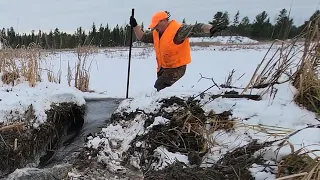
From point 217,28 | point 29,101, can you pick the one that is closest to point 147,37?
point 217,28

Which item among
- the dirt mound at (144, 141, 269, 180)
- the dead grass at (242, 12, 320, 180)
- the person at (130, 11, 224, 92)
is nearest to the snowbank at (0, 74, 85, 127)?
the person at (130, 11, 224, 92)

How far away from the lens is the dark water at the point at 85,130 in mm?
3982

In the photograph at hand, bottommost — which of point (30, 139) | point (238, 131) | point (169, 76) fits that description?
point (30, 139)

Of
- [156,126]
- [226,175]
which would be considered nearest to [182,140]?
[156,126]

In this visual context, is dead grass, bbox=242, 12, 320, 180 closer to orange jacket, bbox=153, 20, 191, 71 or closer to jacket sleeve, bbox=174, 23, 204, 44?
jacket sleeve, bbox=174, 23, 204, 44

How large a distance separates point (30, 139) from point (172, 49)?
2.59 m

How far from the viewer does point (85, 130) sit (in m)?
4.94

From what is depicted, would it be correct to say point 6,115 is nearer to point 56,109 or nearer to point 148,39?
point 56,109

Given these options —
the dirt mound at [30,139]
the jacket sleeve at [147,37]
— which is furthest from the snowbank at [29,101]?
the jacket sleeve at [147,37]

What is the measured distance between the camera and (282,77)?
3.59 meters

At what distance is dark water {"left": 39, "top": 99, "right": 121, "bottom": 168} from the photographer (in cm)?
398

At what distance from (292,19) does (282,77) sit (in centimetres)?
59

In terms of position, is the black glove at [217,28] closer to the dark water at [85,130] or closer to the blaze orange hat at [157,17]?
the blaze orange hat at [157,17]

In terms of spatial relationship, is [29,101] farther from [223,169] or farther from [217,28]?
[223,169]
